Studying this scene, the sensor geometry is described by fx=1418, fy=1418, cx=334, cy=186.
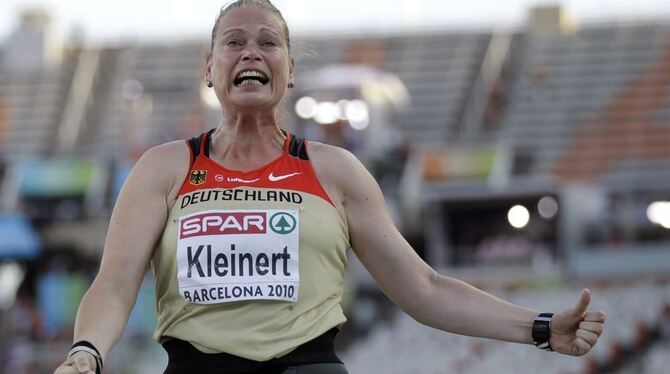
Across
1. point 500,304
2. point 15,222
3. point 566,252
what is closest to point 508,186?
point 566,252

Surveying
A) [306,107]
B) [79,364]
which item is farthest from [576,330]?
[306,107]

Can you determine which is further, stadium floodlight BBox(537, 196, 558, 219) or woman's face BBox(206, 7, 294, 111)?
stadium floodlight BBox(537, 196, 558, 219)

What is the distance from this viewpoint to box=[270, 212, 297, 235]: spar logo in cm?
350

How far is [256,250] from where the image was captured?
349 cm

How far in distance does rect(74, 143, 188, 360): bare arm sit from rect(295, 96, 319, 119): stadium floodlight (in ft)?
61.8

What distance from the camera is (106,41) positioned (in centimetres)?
2912

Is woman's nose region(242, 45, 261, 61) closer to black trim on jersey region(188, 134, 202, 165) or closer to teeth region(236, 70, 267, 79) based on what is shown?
teeth region(236, 70, 267, 79)

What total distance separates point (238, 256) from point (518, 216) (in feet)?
57.1

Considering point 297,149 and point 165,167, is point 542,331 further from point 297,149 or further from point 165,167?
point 165,167

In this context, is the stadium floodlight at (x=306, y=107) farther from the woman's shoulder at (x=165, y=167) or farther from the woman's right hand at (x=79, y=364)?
the woman's right hand at (x=79, y=364)

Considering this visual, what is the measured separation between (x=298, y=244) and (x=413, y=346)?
16.4 meters

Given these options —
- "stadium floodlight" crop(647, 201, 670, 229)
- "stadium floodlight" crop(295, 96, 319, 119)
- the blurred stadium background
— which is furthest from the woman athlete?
"stadium floodlight" crop(295, 96, 319, 119)

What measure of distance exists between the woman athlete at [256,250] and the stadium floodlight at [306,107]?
61.4ft

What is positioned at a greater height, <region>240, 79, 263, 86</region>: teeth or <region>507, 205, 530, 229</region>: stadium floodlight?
<region>507, 205, 530, 229</region>: stadium floodlight
